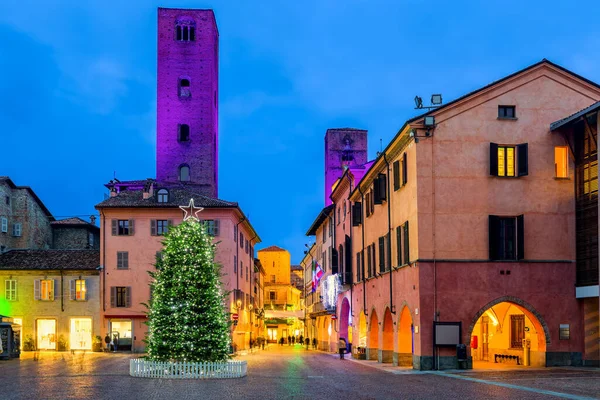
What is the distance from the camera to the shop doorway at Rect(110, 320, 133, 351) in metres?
58.6

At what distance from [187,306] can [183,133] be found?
165 feet

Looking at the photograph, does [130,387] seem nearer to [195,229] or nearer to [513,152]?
[195,229]

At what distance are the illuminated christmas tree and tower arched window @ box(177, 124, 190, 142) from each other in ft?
158

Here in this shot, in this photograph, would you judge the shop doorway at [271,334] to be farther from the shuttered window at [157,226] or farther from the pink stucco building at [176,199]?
the shuttered window at [157,226]

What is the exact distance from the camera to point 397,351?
3484 centimetres

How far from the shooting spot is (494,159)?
103ft

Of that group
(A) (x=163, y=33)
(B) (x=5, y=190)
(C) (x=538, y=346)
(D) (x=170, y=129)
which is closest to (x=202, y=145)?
(D) (x=170, y=129)

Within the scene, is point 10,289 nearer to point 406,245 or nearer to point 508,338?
point 406,245

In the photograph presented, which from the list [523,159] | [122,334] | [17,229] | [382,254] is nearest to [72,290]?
[122,334]

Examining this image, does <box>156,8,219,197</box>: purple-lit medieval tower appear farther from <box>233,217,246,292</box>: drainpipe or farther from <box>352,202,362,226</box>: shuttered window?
<box>352,202,362,226</box>: shuttered window

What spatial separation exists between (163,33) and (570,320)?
186 ft

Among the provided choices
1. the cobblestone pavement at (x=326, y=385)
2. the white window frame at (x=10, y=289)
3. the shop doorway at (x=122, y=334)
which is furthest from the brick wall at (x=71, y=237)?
the cobblestone pavement at (x=326, y=385)

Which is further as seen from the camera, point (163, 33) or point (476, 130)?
point (163, 33)

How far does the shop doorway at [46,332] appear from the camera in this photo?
59266 mm
